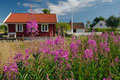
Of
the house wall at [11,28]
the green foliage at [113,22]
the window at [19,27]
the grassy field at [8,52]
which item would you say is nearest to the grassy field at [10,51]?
the grassy field at [8,52]

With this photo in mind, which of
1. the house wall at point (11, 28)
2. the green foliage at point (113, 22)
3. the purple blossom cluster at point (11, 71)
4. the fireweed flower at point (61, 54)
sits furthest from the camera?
the green foliage at point (113, 22)

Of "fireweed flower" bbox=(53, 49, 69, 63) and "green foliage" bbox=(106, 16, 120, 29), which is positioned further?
"green foliage" bbox=(106, 16, 120, 29)

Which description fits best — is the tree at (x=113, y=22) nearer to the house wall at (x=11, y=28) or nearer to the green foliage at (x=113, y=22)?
the green foliage at (x=113, y=22)

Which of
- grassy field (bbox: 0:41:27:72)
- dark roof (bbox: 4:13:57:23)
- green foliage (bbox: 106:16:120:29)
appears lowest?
grassy field (bbox: 0:41:27:72)

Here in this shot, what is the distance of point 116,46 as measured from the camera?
5.10 meters

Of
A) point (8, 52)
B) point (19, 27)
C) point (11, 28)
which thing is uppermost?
point (19, 27)

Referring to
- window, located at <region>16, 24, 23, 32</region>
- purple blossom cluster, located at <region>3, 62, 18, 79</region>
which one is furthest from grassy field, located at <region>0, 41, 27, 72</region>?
window, located at <region>16, 24, 23, 32</region>

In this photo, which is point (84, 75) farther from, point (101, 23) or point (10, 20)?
point (101, 23)

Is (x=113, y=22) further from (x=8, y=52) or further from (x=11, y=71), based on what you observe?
(x=11, y=71)

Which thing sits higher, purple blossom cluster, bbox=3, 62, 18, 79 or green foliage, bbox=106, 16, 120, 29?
green foliage, bbox=106, 16, 120, 29

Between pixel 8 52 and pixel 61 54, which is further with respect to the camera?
pixel 8 52

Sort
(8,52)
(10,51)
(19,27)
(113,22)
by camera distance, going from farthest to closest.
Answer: (113,22), (19,27), (8,52), (10,51)

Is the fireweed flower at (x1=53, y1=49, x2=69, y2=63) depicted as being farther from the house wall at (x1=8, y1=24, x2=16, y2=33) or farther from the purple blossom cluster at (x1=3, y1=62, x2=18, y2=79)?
the house wall at (x1=8, y1=24, x2=16, y2=33)

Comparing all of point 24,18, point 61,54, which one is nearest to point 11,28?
point 24,18
